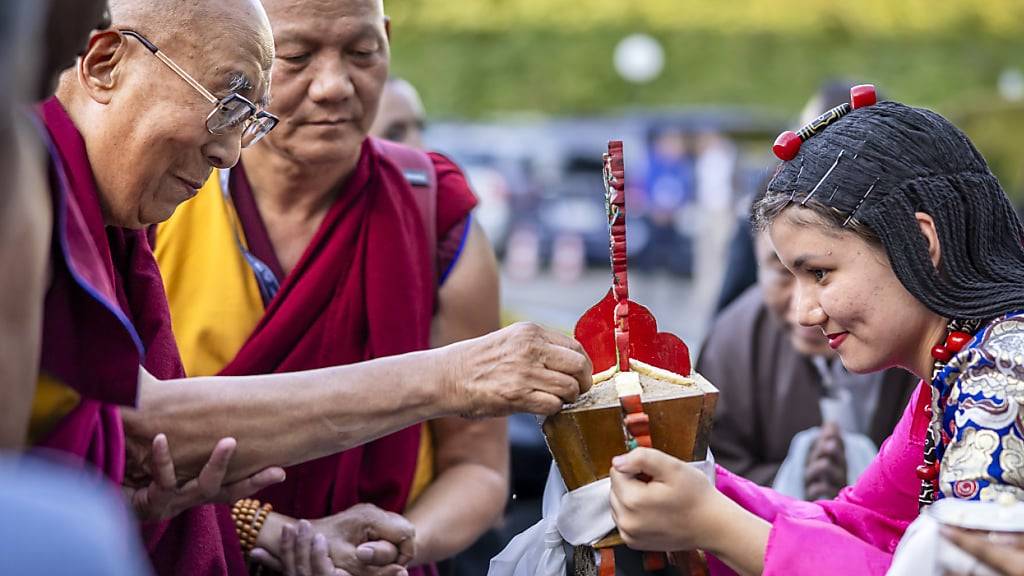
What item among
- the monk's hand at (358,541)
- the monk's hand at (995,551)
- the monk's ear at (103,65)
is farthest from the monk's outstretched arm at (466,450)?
the monk's hand at (995,551)

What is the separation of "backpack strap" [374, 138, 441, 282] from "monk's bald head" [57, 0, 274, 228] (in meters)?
0.81

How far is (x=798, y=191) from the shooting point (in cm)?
220

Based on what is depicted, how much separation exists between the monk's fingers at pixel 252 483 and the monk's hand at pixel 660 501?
2.08 feet

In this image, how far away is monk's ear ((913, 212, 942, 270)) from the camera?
6.86 feet

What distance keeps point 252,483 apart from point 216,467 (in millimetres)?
97

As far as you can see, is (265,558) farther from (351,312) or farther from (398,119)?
(398,119)

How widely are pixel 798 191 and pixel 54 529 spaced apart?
60.1 inches

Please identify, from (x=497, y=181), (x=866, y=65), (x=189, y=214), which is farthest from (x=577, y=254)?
(x=189, y=214)

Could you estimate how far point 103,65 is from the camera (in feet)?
6.75

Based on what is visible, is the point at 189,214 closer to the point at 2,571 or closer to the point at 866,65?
the point at 2,571

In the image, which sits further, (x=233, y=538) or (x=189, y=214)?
(x=189, y=214)

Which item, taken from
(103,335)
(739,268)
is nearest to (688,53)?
(739,268)

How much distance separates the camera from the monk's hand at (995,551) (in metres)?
1.72

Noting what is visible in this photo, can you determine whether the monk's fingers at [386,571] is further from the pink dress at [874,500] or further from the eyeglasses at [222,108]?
the eyeglasses at [222,108]
